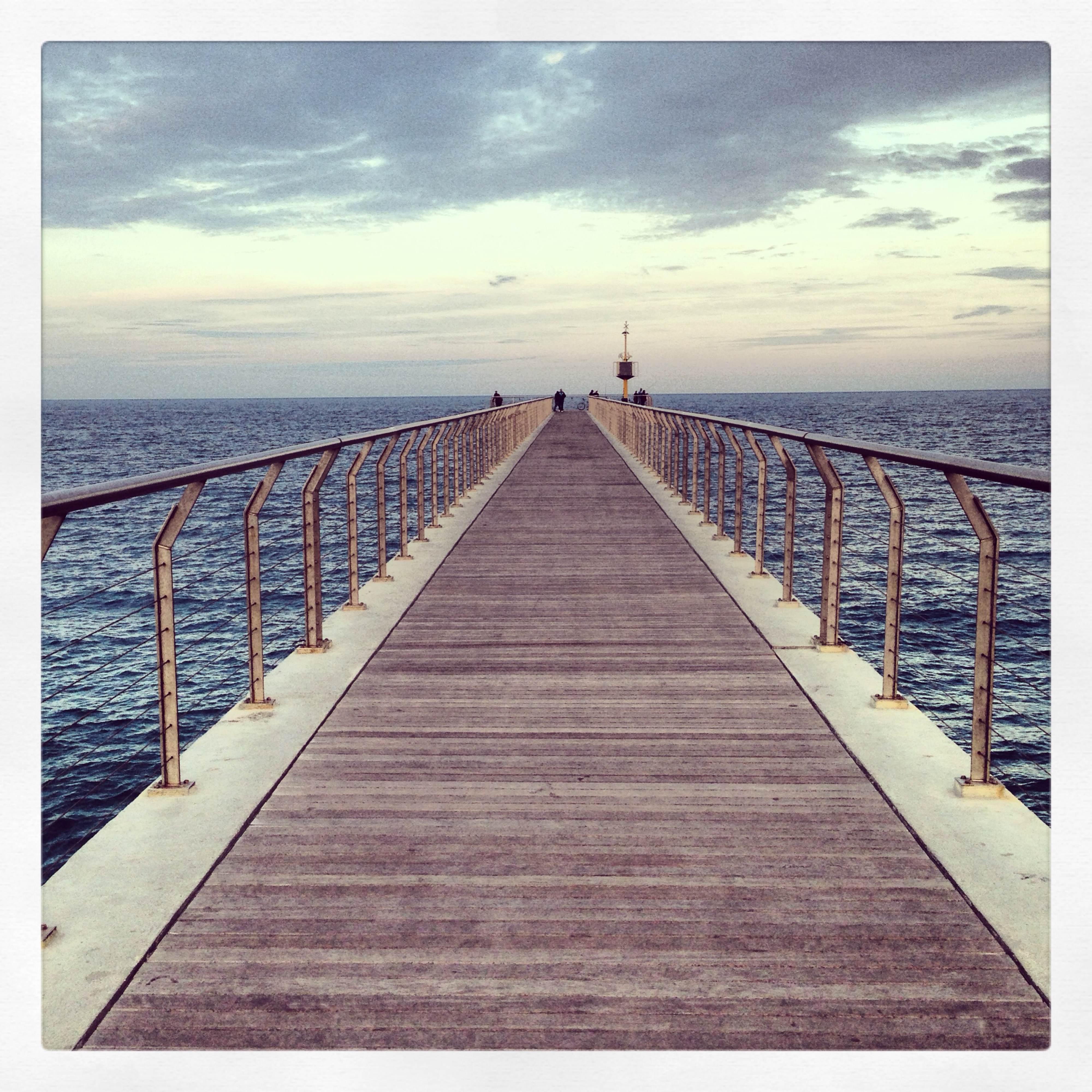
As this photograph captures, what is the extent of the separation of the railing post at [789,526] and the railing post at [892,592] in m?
1.42

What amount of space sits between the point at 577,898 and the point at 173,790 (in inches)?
53.9

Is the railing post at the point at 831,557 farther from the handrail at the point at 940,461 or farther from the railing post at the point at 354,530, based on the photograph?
the railing post at the point at 354,530

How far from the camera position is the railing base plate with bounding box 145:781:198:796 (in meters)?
2.89

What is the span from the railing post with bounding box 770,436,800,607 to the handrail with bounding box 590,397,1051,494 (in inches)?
3.5

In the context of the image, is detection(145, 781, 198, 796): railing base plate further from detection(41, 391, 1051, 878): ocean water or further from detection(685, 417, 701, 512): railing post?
detection(685, 417, 701, 512): railing post

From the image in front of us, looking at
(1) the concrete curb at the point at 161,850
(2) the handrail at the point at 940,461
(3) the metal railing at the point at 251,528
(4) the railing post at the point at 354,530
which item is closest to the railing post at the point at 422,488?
(3) the metal railing at the point at 251,528

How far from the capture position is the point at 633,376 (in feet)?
137

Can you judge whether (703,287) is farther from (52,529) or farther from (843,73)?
(52,529)

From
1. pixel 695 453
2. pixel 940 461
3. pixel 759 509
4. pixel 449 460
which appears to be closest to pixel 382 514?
pixel 759 509

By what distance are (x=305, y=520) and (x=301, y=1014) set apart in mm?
2631

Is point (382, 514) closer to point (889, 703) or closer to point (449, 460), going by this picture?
point (889, 703)

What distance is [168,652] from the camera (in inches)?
110

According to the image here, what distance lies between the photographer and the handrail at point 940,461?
2.31 m
